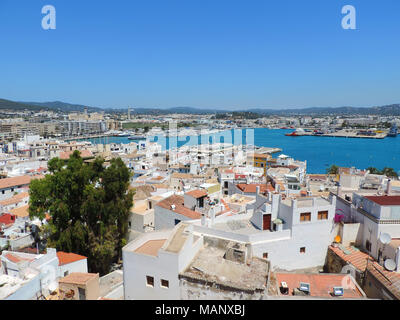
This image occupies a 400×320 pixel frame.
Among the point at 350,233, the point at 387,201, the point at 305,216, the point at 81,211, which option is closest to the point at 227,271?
the point at 305,216

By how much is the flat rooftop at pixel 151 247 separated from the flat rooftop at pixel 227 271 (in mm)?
971

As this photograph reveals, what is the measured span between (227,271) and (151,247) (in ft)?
6.76

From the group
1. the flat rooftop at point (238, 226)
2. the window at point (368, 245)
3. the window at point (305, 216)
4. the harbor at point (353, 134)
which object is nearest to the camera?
the window at point (305, 216)

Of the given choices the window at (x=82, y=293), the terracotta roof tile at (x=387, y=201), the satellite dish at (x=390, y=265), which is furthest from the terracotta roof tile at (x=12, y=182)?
the satellite dish at (x=390, y=265)

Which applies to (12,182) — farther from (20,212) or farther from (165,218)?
(165,218)

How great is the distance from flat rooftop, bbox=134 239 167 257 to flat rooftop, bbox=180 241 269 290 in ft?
3.18

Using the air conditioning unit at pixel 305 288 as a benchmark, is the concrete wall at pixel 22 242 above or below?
below

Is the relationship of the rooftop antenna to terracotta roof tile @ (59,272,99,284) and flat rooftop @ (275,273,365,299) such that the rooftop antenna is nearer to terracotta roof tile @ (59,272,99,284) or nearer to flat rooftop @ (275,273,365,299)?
flat rooftop @ (275,273,365,299)

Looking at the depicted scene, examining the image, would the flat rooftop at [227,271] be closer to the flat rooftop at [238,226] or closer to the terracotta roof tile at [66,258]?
the flat rooftop at [238,226]

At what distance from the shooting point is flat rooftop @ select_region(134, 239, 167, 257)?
22.4 feet

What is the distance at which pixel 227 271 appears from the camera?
6105 millimetres

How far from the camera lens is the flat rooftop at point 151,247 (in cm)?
682
